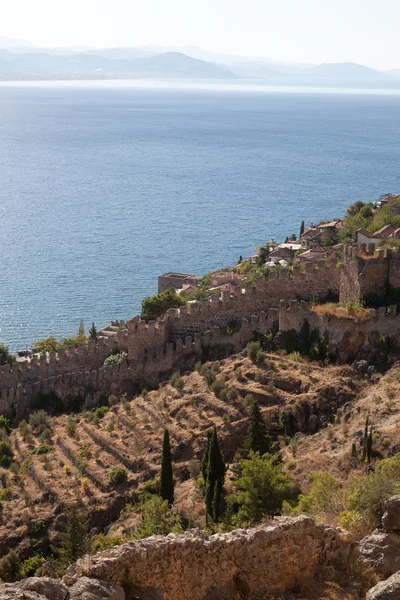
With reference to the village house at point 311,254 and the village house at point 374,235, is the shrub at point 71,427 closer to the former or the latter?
the village house at point 374,235

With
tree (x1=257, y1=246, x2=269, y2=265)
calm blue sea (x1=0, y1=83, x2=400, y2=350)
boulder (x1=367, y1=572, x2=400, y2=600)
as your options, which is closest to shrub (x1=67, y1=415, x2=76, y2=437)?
boulder (x1=367, y1=572, x2=400, y2=600)

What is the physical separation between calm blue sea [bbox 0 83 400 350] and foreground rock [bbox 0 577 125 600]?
146ft

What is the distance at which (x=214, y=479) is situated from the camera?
22031 mm

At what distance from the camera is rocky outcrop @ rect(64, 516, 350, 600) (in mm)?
10422

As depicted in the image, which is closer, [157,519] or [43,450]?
[157,519]

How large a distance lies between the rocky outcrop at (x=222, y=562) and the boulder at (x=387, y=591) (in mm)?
1769

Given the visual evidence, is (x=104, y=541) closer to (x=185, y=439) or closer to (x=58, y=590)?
(x=185, y=439)

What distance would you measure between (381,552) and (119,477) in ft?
47.1

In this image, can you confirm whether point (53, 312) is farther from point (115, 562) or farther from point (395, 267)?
point (115, 562)

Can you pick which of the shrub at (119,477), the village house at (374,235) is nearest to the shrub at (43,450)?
the shrub at (119,477)

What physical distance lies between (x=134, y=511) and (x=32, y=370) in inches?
509

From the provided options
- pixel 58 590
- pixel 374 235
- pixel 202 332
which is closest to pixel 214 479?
pixel 202 332

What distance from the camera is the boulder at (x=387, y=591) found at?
32.3 ft

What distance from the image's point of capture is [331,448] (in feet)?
75.6
